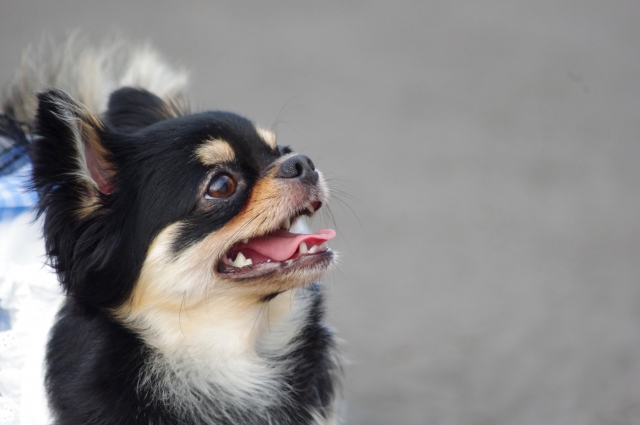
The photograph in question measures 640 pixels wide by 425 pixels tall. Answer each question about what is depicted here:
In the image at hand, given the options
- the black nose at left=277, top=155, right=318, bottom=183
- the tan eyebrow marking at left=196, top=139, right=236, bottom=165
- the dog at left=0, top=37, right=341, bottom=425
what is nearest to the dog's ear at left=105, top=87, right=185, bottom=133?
the dog at left=0, top=37, right=341, bottom=425

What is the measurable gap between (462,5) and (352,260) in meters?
2.62

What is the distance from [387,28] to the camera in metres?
5.14

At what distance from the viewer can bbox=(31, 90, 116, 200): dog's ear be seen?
1490 millimetres

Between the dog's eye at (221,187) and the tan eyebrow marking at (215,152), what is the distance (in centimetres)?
3

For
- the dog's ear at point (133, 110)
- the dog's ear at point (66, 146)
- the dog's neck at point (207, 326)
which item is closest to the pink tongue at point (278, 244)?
the dog's neck at point (207, 326)

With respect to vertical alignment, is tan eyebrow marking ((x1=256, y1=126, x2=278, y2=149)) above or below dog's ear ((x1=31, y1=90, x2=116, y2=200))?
above

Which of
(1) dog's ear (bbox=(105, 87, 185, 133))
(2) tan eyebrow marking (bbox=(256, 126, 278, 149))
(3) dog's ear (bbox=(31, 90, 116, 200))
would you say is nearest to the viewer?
(3) dog's ear (bbox=(31, 90, 116, 200))

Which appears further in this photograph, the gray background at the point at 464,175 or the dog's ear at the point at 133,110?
the gray background at the point at 464,175

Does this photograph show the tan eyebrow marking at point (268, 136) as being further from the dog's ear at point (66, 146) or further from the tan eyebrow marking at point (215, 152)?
the dog's ear at point (66, 146)

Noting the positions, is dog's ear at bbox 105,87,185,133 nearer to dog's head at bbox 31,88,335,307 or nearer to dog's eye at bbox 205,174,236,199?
dog's head at bbox 31,88,335,307

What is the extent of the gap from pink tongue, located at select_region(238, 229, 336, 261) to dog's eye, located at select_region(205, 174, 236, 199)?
0.12 metres

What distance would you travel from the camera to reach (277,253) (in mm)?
1597

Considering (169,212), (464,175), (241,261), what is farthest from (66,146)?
(464,175)

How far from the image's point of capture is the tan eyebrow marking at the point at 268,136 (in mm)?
1714
